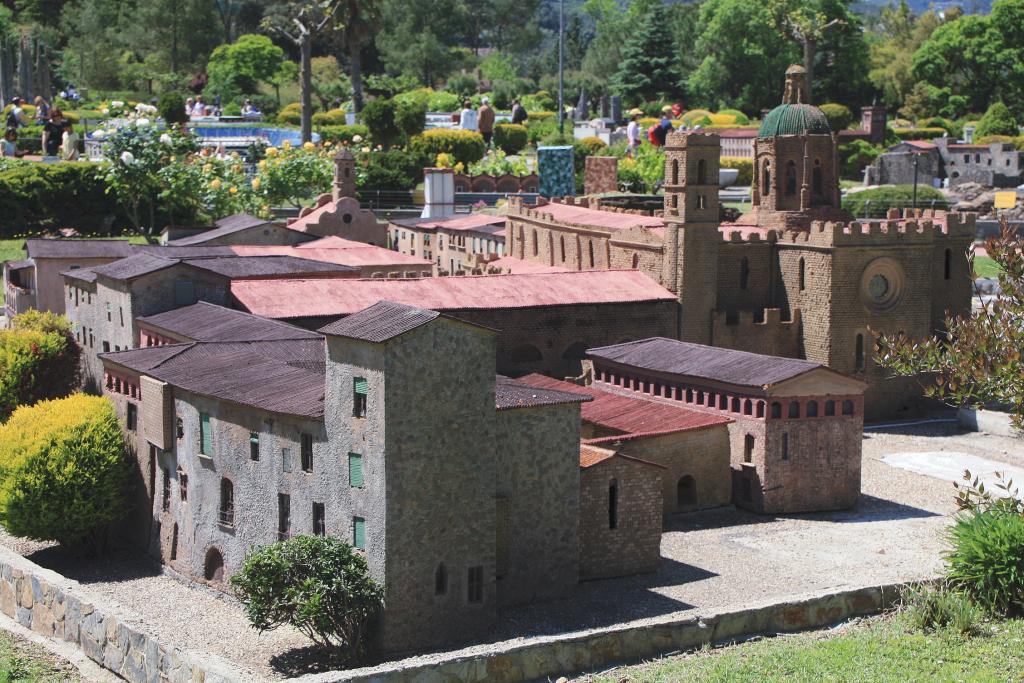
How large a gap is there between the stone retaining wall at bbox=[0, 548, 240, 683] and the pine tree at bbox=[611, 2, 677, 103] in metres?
95.3

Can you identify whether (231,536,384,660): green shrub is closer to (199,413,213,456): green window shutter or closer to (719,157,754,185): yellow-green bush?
(199,413,213,456): green window shutter

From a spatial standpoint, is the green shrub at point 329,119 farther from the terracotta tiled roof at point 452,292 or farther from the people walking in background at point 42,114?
the terracotta tiled roof at point 452,292

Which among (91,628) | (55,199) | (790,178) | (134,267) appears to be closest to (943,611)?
(91,628)

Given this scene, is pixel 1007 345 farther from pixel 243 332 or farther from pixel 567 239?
pixel 567 239

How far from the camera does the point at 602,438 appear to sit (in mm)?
38469

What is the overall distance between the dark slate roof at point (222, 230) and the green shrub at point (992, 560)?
114 feet

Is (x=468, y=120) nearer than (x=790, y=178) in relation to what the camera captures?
No

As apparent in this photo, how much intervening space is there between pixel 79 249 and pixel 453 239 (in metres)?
20.6

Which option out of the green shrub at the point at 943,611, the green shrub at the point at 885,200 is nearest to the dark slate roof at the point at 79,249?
the green shrub at the point at 943,611

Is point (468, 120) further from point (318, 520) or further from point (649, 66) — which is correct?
point (318, 520)

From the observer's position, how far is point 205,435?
34.3 m

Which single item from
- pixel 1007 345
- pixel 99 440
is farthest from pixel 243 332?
pixel 1007 345

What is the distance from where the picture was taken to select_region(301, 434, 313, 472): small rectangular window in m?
31.6

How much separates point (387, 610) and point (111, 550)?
1107 cm
